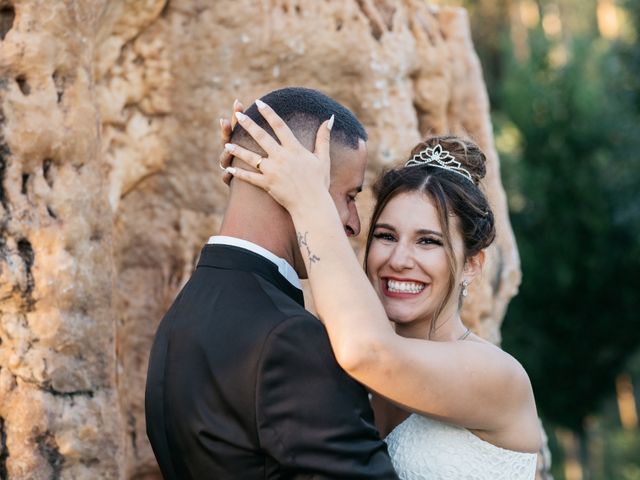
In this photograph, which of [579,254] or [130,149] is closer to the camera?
[130,149]

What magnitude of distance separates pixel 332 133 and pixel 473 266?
1.01 m

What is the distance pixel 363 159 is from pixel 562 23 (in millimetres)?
29293

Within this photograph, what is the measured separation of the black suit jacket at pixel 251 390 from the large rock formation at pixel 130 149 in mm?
929

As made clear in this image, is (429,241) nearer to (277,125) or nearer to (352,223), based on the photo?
(352,223)

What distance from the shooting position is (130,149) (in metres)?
4.89

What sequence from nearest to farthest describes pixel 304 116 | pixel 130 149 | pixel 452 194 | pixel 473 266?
1. pixel 304 116
2. pixel 452 194
3. pixel 473 266
4. pixel 130 149

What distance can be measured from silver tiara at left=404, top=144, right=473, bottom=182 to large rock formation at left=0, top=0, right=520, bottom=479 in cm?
132

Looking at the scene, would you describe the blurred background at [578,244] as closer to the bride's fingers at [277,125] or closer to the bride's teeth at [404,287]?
the bride's teeth at [404,287]

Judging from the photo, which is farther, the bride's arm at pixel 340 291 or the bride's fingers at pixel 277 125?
the bride's fingers at pixel 277 125

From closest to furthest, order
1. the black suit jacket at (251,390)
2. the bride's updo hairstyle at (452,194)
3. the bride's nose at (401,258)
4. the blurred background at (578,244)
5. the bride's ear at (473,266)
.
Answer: the black suit jacket at (251,390) < the bride's nose at (401,258) < the bride's updo hairstyle at (452,194) < the bride's ear at (473,266) < the blurred background at (578,244)

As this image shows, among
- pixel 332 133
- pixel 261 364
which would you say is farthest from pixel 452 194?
pixel 261 364

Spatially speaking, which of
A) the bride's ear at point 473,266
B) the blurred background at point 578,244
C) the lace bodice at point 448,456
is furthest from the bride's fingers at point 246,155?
the blurred background at point 578,244

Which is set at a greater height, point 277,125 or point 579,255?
point 277,125

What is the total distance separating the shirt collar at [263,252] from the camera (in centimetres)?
307
